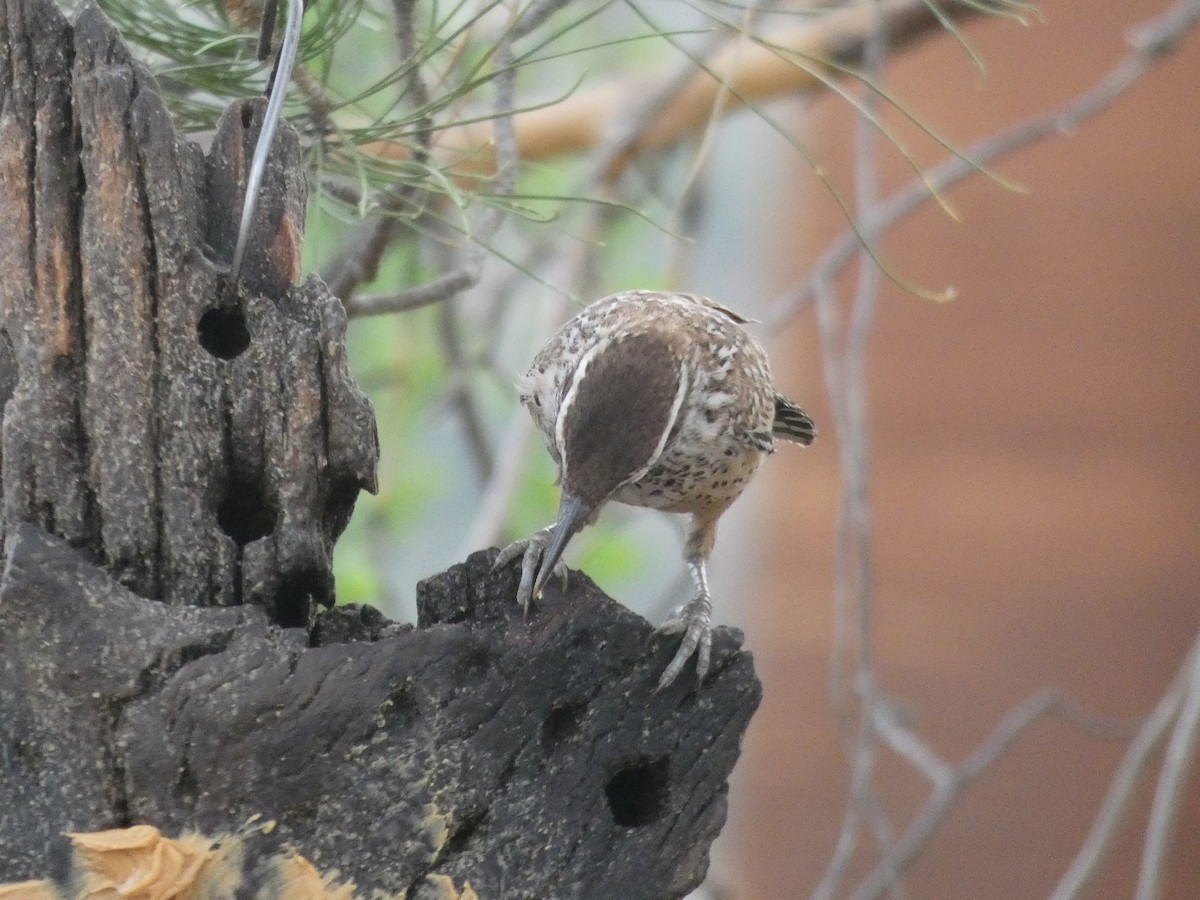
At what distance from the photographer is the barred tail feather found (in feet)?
6.43

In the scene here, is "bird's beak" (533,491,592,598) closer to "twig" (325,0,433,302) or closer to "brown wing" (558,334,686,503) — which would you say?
"brown wing" (558,334,686,503)

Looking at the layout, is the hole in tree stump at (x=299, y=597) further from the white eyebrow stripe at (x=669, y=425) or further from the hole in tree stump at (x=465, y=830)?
Answer: the white eyebrow stripe at (x=669, y=425)

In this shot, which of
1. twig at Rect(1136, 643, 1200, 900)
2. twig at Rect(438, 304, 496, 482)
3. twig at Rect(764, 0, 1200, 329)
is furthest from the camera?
twig at Rect(438, 304, 496, 482)

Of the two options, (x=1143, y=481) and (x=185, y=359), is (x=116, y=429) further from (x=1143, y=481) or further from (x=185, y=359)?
(x=1143, y=481)

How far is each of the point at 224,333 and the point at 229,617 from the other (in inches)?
10.1

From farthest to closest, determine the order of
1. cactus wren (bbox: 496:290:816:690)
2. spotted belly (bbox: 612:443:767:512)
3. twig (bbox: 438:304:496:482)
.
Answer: twig (bbox: 438:304:496:482) < spotted belly (bbox: 612:443:767:512) < cactus wren (bbox: 496:290:816:690)

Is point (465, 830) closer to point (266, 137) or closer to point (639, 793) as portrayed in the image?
point (639, 793)

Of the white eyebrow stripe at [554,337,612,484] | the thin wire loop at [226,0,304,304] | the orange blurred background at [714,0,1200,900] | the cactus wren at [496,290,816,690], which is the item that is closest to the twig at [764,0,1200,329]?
the cactus wren at [496,290,816,690]

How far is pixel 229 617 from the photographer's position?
1.11 metres

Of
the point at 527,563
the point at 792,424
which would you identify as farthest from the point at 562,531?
the point at 792,424

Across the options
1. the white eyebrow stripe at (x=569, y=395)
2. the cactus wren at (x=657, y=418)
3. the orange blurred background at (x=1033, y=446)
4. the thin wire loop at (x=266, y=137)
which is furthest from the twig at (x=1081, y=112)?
the orange blurred background at (x=1033, y=446)

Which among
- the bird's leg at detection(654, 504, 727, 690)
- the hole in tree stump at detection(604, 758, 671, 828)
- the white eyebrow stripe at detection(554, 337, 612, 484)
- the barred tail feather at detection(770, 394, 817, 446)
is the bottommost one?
the hole in tree stump at detection(604, 758, 671, 828)

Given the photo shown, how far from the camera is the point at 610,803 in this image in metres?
1.22

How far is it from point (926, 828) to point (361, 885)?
171 centimetres
